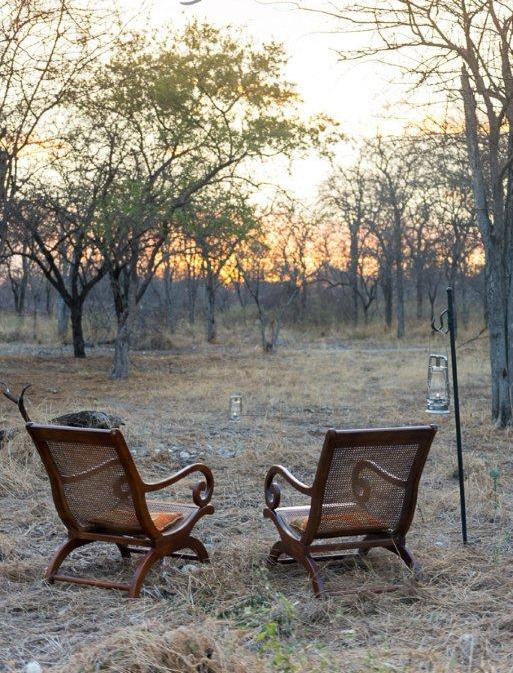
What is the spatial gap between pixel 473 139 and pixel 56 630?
851 centimetres

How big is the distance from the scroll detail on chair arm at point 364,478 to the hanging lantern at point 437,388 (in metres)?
3.94

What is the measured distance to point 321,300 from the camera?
4728cm

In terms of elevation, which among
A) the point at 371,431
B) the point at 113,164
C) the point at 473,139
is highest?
the point at 113,164

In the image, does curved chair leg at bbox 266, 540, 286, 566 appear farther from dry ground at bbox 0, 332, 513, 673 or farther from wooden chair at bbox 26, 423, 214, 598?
wooden chair at bbox 26, 423, 214, 598

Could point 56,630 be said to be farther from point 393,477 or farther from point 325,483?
point 393,477

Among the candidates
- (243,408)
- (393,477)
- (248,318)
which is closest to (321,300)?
(248,318)

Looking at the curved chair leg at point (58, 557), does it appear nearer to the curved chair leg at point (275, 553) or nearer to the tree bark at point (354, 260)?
the curved chair leg at point (275, 553)

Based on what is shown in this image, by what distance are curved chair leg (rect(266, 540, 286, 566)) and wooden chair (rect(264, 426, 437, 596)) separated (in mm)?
45

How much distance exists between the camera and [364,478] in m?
4.54

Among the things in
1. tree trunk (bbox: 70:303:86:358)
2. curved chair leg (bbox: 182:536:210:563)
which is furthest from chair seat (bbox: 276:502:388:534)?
tree trunk (bbox: 70:303:86:358)

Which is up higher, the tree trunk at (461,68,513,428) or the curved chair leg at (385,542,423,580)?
the tree trunk at (461,68,513,428)

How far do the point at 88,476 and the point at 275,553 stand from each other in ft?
3.68

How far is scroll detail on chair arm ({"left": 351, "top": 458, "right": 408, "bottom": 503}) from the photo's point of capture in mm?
4484

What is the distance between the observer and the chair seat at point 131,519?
4.62 meters
